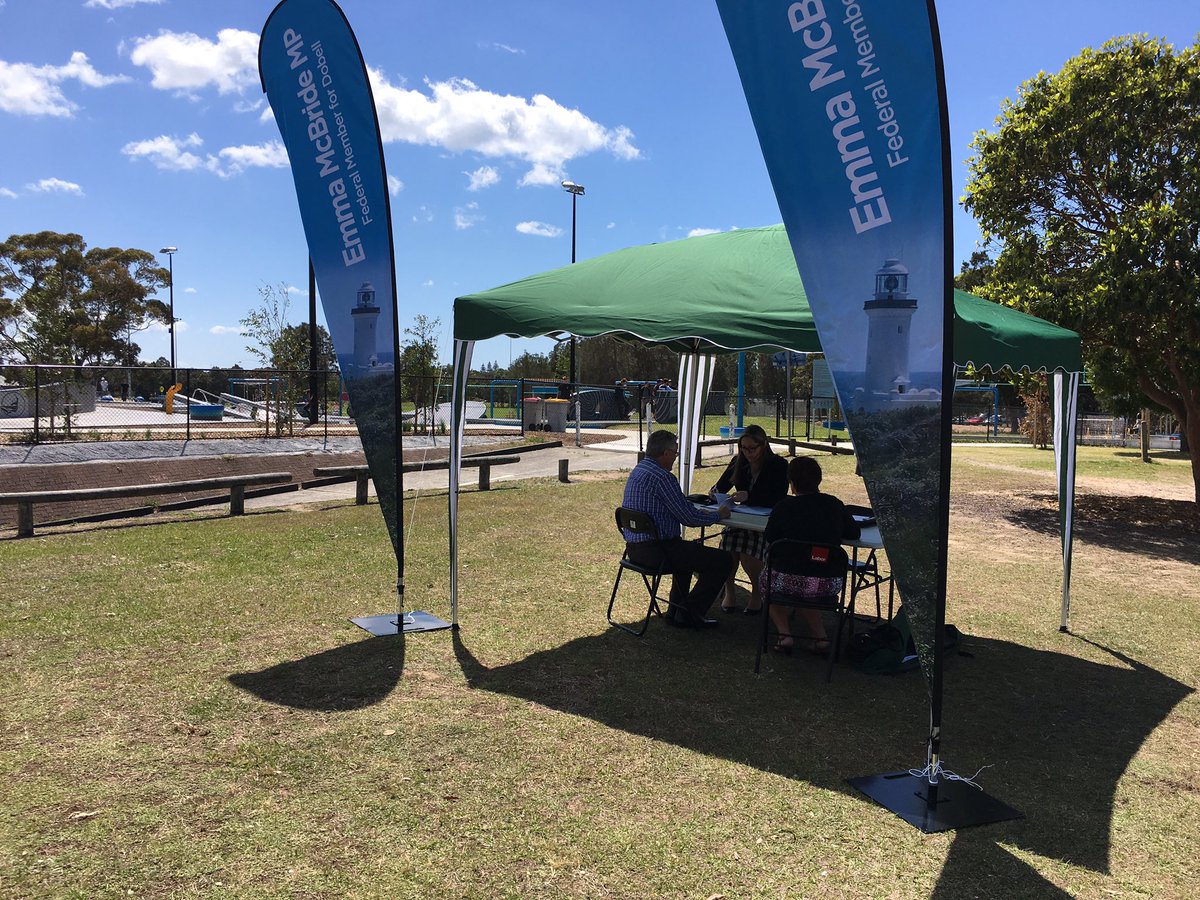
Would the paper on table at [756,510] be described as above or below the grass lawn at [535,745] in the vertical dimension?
above

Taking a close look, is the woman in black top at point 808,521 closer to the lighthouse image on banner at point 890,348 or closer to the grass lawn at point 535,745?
the grass lawn at point 535,745

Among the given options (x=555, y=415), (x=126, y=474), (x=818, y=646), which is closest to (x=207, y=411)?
(x=555, y=415)

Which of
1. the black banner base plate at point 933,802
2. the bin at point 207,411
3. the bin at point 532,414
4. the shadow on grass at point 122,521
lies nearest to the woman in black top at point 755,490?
the black banner base plate at point 933,802

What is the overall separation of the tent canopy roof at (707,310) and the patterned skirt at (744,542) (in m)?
1.35

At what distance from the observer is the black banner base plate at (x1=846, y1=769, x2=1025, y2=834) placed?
3463 mm

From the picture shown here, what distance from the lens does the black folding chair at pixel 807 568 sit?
199 inches

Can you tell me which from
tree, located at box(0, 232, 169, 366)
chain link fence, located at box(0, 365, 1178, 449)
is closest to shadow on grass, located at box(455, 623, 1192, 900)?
chain link fence, located at box(0, 365, 1178, 449)

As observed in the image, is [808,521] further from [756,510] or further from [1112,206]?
[1112,206]

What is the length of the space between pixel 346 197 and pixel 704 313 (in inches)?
105

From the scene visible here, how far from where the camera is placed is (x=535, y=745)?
4.10m

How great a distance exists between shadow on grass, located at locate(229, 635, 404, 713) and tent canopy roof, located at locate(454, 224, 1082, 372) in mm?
2188

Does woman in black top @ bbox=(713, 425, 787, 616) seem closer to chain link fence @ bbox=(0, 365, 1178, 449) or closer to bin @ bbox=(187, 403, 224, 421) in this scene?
chain link fence @ bbox=(0, 365, 1178, 449)

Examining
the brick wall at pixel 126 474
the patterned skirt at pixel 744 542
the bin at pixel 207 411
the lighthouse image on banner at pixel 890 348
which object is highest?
the lighthouse image on banner at pixel 890 348

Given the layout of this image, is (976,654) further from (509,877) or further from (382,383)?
(382,383)
